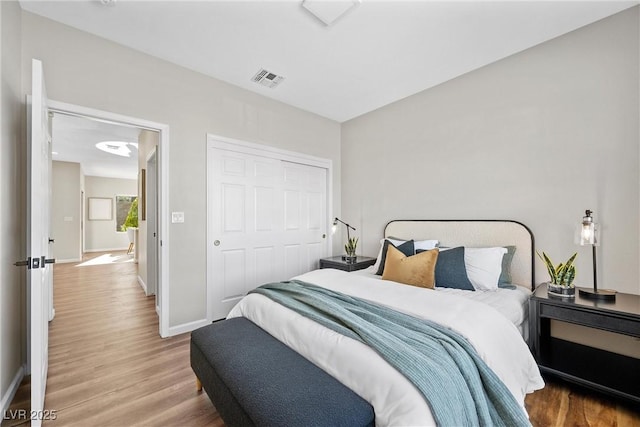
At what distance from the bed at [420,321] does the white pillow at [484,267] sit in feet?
0.09

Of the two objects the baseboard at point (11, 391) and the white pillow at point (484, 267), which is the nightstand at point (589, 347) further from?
the baseboard at point (11, 391)

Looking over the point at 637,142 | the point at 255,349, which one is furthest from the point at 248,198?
the point at 637,142

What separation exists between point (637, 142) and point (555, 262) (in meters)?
1.06

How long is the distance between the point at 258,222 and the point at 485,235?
2.57 metres

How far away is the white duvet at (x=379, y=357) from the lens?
1.06 metres

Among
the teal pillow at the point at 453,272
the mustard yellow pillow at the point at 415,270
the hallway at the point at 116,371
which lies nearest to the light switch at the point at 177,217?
the hallway at the point at 116,371

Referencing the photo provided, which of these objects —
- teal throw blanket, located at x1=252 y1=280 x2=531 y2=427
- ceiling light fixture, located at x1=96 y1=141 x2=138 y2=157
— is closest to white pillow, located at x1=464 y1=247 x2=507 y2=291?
teal throw blanket, located at x1=252 y1=280 x2=531 y2=427

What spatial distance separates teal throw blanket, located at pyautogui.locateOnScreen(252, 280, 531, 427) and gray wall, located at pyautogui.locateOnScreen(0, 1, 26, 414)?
194cm

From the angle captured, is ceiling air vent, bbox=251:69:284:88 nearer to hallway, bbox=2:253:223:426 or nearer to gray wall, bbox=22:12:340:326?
gray wall, bbox=22:12:340:326

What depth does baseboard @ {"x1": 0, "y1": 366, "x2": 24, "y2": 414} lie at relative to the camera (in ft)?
5.51

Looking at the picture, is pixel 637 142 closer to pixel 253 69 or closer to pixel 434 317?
pixel 434 317

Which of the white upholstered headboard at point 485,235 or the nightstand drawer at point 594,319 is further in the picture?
the white upholstered headboard at point 485,235

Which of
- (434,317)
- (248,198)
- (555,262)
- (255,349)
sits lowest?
(255,349)

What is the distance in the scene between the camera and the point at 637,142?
2.03 meters
